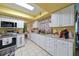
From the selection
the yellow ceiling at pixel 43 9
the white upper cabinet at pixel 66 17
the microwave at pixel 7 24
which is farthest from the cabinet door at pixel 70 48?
the microwave at pixel 7 24

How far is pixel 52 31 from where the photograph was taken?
14.6 feet

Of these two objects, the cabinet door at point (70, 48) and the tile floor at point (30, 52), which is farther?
the tile floor at point (30, 52)

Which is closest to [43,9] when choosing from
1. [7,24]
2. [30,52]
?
[7,24]

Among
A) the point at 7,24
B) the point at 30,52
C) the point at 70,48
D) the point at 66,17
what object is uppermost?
the point at 66,17

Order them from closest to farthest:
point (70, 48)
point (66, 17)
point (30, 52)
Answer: point (70, 48)
point (66, 17)
point (30, 52)

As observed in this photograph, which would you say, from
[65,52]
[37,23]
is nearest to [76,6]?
[65,52]

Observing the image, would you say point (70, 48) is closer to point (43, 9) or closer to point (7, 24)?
point (43, 9)

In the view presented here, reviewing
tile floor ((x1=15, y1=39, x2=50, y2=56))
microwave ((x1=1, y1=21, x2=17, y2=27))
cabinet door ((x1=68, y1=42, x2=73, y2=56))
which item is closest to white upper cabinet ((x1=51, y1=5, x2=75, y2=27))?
cabinet door ((x1=68, y1=42, x2=73, y2=56))

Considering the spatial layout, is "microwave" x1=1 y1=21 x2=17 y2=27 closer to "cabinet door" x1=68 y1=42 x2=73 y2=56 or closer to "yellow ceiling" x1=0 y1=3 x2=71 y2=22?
"yellow ceiling" x1=0 y1=3 x2=71 y2=22

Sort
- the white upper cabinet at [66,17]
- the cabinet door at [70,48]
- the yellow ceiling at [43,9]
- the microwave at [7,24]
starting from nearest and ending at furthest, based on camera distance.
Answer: the cabinet door at [70,48] < the white upper cabinet at [66,17] < the yellow ceiling at [43,9] < the microwave at [7,24]

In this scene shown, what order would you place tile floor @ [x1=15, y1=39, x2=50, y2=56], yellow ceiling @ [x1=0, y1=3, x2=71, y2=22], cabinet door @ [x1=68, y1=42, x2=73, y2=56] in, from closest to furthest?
cabinet door @ [x1=68, y1=42, x2=73, y2=56] → yellow ceiling @ [x1=0, y1=3, x2=71, y2=22] → tile floor @ [x1=15, y1=39, x2=50, y2=56]

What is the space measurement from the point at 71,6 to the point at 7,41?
251 centimetres

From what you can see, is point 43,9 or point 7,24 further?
point 7,24

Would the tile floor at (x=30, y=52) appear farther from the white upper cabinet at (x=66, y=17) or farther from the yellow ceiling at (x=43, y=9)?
the yellow ceiling at (x=43, y=9)
